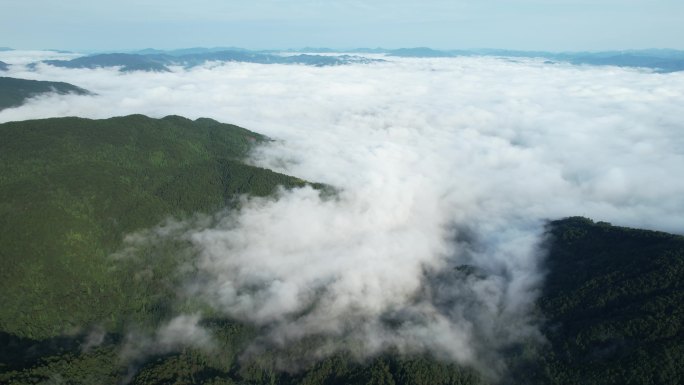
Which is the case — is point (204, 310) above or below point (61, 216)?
below

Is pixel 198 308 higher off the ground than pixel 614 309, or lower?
lower

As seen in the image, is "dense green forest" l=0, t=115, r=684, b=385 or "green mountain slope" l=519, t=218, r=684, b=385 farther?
"dense green forest" l=0, t=115, r=684, b=385

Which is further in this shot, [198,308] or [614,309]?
[198,308]

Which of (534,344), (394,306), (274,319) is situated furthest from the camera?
(394,306)

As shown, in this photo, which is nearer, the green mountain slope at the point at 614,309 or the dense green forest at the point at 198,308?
the green mountain slope at the point at 614,309

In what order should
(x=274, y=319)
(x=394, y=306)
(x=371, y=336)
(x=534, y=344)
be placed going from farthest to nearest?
(x=394, y=306) < (x=274, y=319) < (x=371, y=336) < (x=534, y=344)

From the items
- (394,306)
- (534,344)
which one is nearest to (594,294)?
(534,344)

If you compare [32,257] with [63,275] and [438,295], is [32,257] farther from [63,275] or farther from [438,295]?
[438,295]

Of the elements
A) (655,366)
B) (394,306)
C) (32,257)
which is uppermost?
(32,257)
